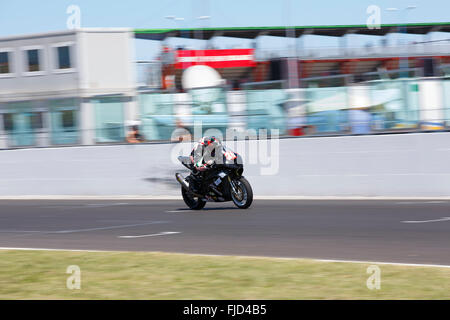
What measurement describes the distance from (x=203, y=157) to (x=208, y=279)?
9032 mm

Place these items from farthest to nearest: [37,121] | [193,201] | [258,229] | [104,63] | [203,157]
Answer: [104,63], [37,121], [193,201], [203,157], [258,229]

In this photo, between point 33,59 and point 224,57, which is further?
point 224,57

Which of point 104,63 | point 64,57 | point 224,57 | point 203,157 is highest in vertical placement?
point 64,57

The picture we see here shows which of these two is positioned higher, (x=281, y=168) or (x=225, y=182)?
(x=225, y=182)

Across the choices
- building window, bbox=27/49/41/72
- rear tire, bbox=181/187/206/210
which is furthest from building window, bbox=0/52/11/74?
rear tire, bbox=181/187/206/210

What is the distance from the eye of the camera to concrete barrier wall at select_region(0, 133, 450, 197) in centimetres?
1906

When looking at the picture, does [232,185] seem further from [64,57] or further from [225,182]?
[64,57]

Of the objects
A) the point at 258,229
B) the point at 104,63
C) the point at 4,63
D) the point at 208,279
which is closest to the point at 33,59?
the point at 4,63

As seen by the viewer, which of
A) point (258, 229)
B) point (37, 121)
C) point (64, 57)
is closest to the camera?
point (258, 229)

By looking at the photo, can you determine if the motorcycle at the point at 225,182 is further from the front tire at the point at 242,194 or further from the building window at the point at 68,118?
the building window at the point at 68,118

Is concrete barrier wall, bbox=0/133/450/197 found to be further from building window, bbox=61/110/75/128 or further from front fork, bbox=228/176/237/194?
front fork, bbox=228/176/237/194

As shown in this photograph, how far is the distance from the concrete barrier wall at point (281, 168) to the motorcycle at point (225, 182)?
4493 mm

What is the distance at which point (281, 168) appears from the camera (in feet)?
68.3

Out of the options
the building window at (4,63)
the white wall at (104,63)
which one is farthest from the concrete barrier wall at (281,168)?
the building window at (4,63)
